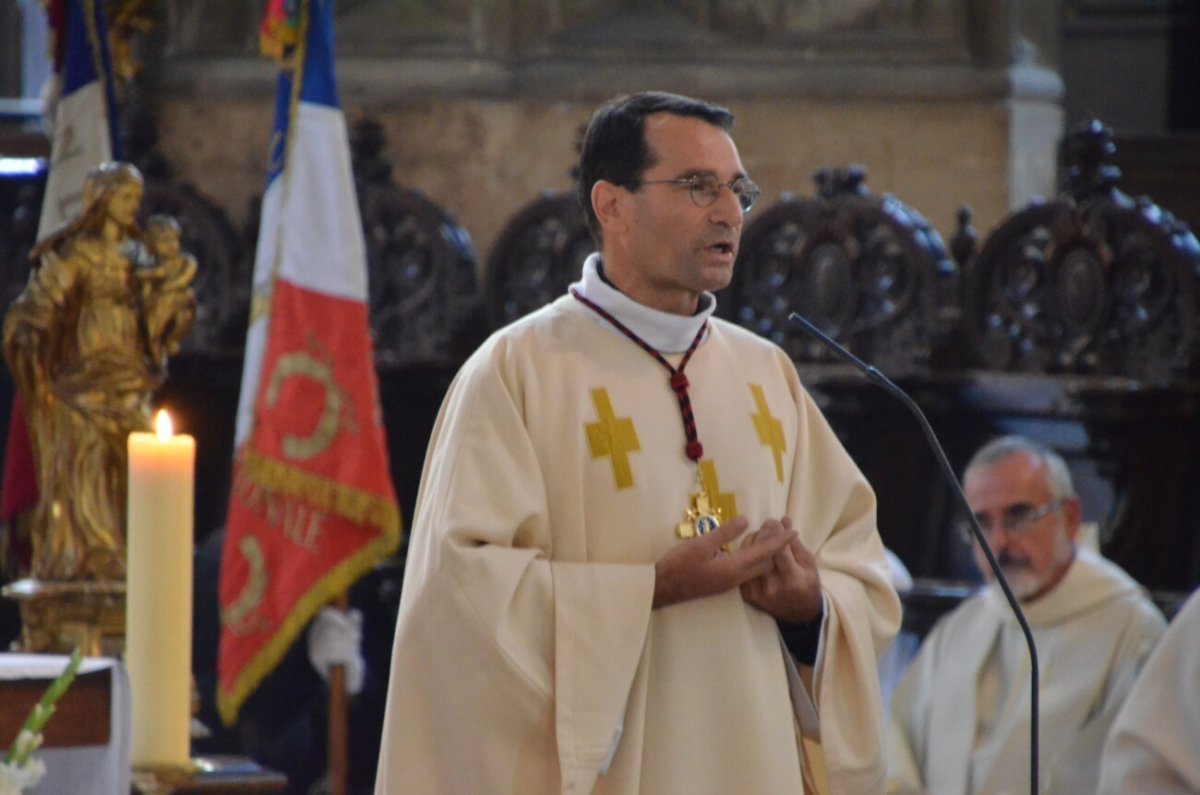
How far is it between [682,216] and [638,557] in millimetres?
491

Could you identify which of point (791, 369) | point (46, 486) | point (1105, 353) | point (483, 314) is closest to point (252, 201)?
point (483, 314)

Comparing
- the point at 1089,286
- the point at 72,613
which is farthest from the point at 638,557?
the point at 1089,286

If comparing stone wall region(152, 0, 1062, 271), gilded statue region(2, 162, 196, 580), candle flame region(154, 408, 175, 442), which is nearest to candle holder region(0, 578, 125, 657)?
gilded statue region(2, 162, 196, 580)

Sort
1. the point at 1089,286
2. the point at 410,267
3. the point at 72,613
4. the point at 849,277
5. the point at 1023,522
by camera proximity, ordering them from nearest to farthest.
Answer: the point at 72,613, the point at 1023,522, the point at 1089,286, the point at 849,277, the point at 410,267

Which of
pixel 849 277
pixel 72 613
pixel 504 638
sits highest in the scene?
pixel 849 277

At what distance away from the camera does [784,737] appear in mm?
2992

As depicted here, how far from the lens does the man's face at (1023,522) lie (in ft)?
17.8

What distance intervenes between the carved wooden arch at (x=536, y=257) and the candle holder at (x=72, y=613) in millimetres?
3665

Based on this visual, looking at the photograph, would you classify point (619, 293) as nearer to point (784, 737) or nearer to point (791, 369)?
point (791, 369)

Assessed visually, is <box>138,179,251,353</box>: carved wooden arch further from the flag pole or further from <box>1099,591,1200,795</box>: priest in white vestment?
<box>1099,591,1200,795</box>: priest in white vestment

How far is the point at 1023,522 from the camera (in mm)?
5465

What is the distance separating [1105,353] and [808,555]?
3554 millimetres

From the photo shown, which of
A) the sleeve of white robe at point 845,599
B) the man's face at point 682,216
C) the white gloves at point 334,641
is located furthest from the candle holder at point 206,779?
the white gloves at point 334,641

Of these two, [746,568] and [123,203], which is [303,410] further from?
[746,568]
